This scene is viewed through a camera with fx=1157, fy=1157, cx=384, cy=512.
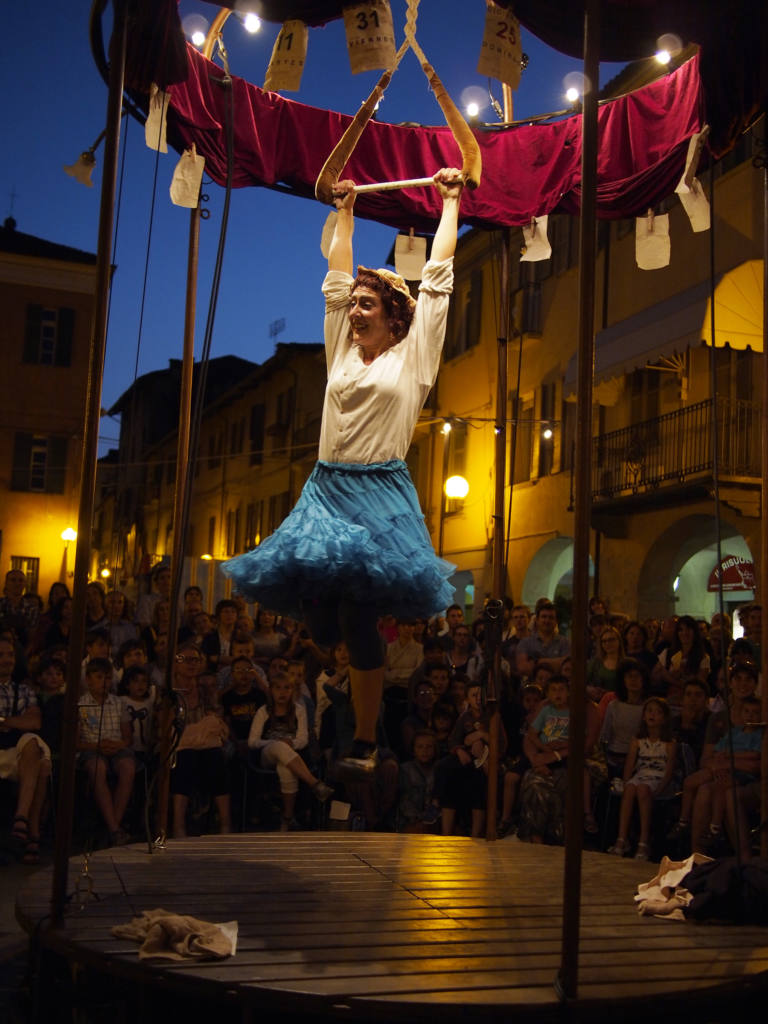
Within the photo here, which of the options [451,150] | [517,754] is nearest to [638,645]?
[517,754]

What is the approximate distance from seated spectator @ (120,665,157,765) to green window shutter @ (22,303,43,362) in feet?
56.0

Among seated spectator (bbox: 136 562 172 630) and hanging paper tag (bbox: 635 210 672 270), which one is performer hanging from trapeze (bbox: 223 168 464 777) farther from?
seated spectator (bbox: 136 562 172 630)

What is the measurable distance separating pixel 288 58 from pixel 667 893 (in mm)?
3159

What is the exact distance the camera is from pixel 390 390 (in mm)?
4254

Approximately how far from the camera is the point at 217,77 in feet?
16.5

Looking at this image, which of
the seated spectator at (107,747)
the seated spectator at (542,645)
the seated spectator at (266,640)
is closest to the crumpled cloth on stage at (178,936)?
the seated spectator at (107,747)

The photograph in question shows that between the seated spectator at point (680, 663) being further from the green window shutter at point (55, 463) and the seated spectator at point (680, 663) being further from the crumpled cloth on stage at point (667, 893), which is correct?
the green window shutter at point (55, 463)

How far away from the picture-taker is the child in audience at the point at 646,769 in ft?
21.1

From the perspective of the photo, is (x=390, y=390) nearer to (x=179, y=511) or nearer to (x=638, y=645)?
(x=179, y=511)

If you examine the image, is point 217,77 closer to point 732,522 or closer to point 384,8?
point 384,8

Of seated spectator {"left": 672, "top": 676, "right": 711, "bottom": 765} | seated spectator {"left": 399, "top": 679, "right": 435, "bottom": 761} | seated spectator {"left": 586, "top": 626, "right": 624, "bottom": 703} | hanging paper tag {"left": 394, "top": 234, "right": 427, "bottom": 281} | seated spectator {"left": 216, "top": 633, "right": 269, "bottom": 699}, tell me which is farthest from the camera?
seated spectator {"left": 586, "top": 626, "right": 624, "bottom": 703}

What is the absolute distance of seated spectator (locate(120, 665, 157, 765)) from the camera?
6895 mm

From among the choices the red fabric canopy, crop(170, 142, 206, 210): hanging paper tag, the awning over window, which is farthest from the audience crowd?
the awning over window

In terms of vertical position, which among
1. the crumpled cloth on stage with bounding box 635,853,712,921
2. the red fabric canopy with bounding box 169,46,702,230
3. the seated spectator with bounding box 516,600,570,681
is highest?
the red fabric canopy with bounding box 169,46,702,230
